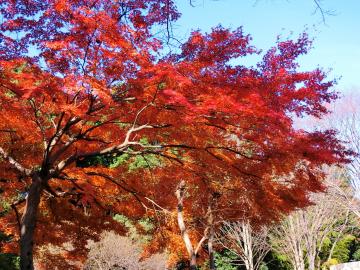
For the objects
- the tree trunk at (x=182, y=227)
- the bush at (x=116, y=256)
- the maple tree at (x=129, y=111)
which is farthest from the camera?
the bush at (x=116, y=256)

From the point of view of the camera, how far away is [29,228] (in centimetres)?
722

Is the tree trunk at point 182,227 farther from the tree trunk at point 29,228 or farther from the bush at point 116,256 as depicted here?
the bush at point 116,256

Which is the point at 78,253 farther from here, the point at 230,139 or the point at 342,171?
the point at 342,171

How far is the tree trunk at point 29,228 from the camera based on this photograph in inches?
279

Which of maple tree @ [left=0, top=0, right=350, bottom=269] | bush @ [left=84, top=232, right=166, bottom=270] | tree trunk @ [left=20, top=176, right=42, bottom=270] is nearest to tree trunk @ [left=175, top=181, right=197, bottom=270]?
maple tree @ [left=0, top=0, right=350, bottom=269]

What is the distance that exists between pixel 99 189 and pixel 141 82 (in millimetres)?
4625

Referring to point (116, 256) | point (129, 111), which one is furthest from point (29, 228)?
point (116, 256)

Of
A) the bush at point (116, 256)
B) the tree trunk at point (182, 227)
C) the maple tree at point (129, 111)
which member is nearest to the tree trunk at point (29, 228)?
the maple tree at point (129, 111)

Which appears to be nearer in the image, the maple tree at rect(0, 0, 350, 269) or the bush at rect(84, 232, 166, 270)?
the maple tree at rect(0, 0, 350, 269)

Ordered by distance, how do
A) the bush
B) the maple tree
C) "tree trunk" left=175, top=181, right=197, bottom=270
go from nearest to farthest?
the maple tree
"tree trunk" left=175, top=181, right=197, bottom=270
the bush

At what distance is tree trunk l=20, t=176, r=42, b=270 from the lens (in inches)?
279

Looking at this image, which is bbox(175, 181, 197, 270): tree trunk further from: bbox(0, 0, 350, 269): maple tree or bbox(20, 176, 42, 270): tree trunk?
bbox(20, 176, 42, 270): tree trunk

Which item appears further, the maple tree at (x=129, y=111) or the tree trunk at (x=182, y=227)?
the tree trunk at (x=182, y=227)

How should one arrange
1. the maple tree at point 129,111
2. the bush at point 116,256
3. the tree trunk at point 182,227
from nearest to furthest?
1. the maple tree at point 129,111
2. the tree trunk at point 182,227
3. the bush at point 116,256
